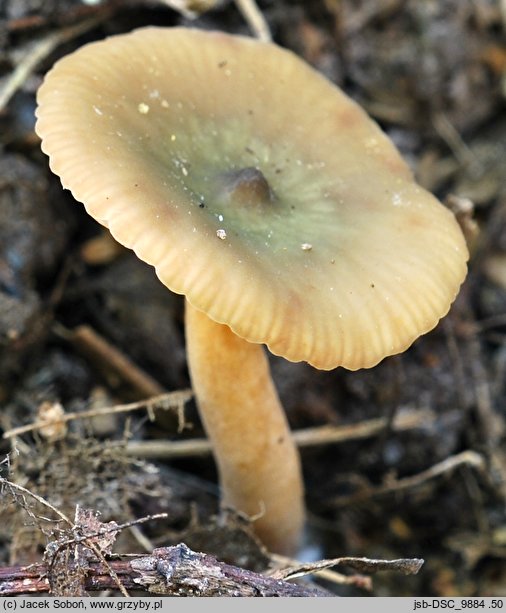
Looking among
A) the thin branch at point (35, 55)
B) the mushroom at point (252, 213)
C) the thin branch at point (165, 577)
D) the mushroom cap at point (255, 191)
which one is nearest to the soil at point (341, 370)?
the thin branch at point (35, 55)

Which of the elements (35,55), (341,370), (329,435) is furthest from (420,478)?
(35,55)

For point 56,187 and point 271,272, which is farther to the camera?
point 56,187

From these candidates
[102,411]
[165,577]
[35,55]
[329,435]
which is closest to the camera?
[165,577]

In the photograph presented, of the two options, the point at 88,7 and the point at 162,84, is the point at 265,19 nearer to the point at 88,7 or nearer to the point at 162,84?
the point at 88,7

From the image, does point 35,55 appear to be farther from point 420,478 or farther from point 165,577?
point 420,478

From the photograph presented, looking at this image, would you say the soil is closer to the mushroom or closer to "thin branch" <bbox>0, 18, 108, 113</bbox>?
"thin branch" <bbox>0, 18, 108, 113</bbox>

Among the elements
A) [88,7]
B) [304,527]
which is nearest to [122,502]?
[304,527]
